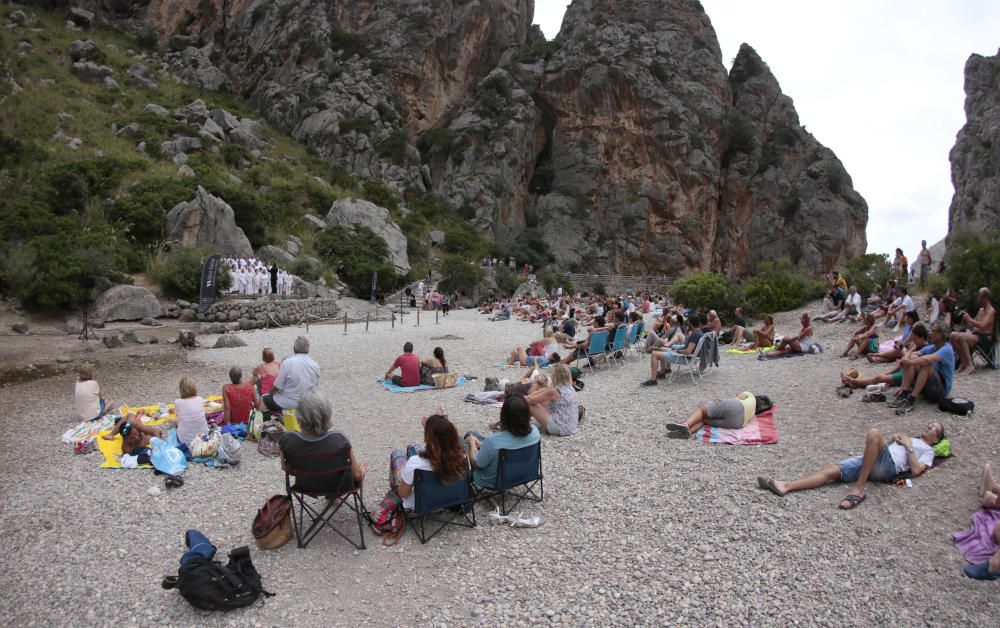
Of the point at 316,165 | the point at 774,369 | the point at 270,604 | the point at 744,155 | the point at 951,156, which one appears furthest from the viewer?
the point at 744,155

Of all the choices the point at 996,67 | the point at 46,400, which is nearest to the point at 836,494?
the point at 46,400

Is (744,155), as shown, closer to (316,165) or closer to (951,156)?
(951,156)

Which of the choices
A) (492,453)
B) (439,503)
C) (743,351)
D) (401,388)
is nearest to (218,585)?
(439,503)

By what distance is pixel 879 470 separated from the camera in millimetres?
4660

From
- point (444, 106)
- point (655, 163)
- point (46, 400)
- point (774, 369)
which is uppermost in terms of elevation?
point (444, 106)

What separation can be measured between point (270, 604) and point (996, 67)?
223ft

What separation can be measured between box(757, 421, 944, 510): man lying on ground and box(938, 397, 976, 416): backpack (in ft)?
5.25

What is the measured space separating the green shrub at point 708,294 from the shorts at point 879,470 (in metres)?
14.8

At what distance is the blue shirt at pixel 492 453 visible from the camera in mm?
4520

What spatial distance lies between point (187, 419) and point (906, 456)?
7200mm

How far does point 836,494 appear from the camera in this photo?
457cm

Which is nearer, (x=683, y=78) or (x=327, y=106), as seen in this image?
(x=327, y=106)

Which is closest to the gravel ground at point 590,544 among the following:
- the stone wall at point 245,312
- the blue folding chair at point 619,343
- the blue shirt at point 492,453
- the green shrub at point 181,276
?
the blue shirt at point 492,453

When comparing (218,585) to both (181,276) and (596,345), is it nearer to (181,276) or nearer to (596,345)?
(596,345)
